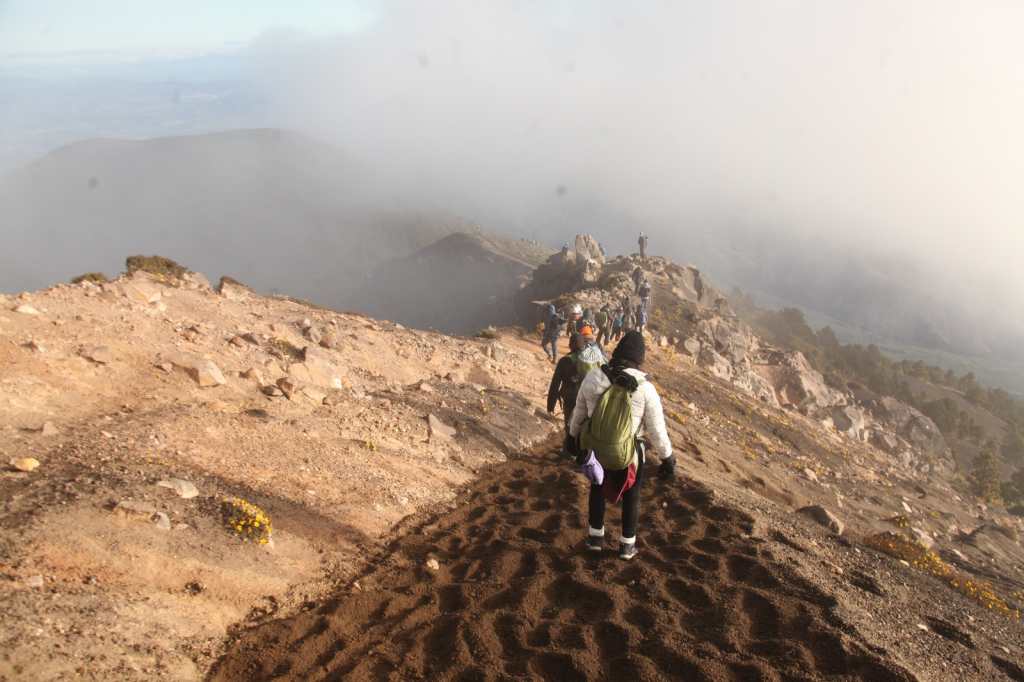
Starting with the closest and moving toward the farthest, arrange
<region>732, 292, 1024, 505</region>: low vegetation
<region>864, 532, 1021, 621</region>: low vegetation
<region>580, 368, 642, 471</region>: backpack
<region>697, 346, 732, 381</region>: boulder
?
<region>580, 368, 642, 471</region>: backpack < <region>864, 532, 1021, 621</region>: low vegetation < <region>697, 346, 732, 381</region>: boulder < <region>732, 292, 1024, 505</region>: low vegetation

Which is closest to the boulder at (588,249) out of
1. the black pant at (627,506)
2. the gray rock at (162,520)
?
Answer: the black pant at (627,506)

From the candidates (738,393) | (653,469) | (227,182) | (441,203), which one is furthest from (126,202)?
(653,469)

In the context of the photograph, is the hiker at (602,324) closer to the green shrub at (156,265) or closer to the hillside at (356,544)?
the hillside at (356,544)

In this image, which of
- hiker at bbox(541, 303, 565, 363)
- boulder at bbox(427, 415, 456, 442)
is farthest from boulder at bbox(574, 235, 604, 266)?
boulder at bbox(427, 415, 456, 442)

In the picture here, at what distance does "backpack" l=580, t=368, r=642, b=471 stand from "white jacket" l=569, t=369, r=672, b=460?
0.26 feet

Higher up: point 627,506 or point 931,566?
point 627,506

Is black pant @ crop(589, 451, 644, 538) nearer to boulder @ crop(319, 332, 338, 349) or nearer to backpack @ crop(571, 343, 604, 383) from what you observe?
backpack @ crop(571, 343, 604, 383)

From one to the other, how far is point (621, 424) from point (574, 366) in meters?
3.15

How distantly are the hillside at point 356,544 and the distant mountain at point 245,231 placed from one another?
3926 inches

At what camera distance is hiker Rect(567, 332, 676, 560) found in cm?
662

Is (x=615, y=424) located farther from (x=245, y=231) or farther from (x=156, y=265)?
(x=245, y=231)

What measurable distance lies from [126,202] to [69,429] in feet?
721

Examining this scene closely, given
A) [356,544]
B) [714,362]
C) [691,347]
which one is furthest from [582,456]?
[714,362]

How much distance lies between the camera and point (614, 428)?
6.61 metres
